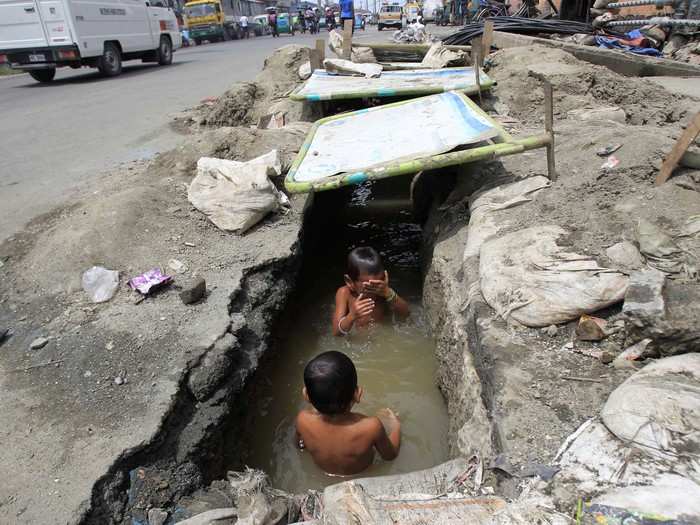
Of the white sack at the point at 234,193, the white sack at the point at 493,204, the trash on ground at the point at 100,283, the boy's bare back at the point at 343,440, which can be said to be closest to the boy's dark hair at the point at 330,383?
the boy's bare back at the point at 343,440

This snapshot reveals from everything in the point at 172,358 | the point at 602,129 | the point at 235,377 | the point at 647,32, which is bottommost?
the point at 235,377

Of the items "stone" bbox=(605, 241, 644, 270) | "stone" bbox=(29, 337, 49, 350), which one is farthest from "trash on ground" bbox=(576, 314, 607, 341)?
"stone" bbox=(29, 337, 49, 350)

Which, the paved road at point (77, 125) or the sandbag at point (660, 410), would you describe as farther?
the paved road at point (77, 125)

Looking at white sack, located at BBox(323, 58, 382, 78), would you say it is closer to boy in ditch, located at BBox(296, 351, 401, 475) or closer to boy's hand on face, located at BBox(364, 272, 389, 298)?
boy's hand on face, located at BBox(364, 272, 389, 298)

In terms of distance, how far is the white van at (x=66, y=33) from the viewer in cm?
942

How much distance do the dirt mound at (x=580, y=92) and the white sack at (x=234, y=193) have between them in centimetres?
341

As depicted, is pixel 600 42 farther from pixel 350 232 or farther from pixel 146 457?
pixel 146 457

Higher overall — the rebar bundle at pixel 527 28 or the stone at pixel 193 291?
the rebar bundle at pixel 527 28

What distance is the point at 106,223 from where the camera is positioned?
10.7ft

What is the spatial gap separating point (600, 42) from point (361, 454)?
875 centimetres

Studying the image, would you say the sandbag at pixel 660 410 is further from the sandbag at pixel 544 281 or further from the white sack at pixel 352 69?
the white sack at pixel 352 69

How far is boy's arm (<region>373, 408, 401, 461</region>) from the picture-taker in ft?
7.50

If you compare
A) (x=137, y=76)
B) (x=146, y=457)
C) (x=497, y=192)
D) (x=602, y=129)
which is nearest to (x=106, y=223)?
(x=146, y=457)

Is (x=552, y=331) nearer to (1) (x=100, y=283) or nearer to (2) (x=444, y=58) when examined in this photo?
(1) (x=100, y=283)
